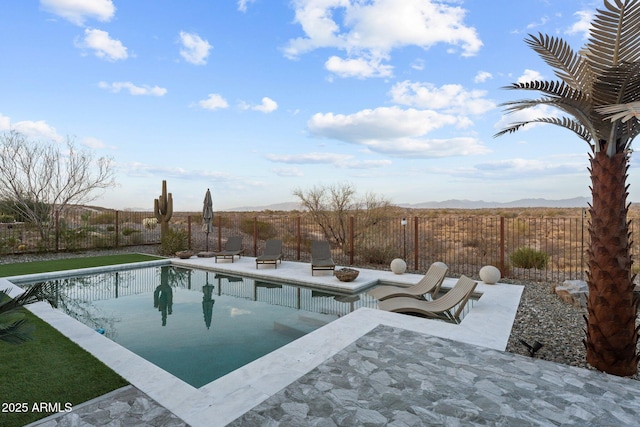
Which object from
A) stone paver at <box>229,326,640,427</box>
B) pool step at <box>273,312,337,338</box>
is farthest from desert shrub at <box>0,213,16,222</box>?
stone paver at <box>229,326,640,427</box>

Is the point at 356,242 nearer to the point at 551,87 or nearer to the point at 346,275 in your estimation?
the point at 346,275

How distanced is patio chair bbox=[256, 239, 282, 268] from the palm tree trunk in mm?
8684

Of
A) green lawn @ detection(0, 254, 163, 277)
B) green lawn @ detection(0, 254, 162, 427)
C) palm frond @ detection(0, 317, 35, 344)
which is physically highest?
palm frond @ detection(0, 317, 35, 344)

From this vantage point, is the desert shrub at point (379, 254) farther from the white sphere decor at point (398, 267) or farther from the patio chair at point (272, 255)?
the patio chair at point (272, 255)

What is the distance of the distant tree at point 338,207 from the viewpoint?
15.6 metres

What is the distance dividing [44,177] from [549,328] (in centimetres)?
2170

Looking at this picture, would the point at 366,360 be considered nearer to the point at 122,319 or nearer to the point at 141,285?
the point at 122,319

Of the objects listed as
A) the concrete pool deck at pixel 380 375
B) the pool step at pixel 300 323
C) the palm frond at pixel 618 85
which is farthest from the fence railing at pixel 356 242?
the palm frond at pixel 618 85

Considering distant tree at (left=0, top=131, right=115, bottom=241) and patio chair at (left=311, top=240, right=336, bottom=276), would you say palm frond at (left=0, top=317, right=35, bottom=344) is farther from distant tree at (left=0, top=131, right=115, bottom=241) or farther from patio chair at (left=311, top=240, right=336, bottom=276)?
distant tree at (left=0, top=131, right=115, bottom=241)

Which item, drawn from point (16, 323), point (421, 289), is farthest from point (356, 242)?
point (16, 323)

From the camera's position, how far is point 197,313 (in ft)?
23.0

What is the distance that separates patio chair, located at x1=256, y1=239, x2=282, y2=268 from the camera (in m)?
11.2

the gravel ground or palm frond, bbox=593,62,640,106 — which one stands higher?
palm frond, bbox=593,62,640,106

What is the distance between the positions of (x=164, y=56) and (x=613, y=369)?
554 inches
